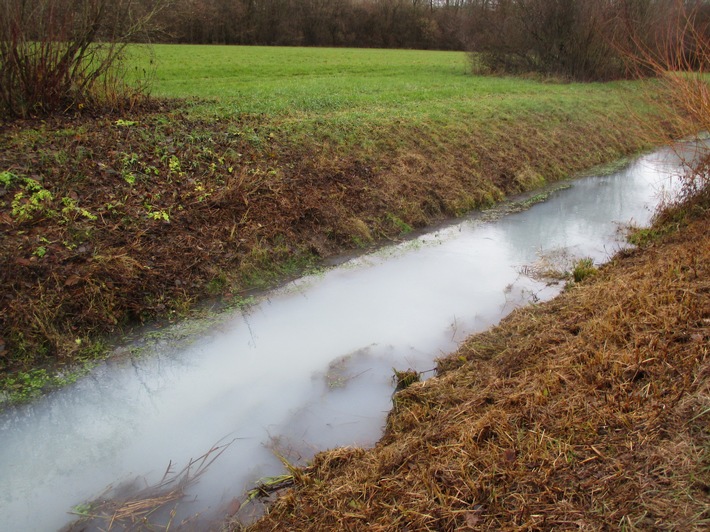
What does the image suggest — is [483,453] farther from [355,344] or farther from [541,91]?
[541,91]

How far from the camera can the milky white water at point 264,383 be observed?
167 inches

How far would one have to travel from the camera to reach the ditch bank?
590 centimetres

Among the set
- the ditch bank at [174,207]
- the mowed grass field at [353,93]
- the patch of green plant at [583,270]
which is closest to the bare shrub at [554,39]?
the mowed grass field at [353,93]

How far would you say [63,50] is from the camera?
29.7ft

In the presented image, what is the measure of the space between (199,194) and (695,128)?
7.22 m

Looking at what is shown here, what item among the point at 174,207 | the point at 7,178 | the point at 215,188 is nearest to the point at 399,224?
the point at 215,188

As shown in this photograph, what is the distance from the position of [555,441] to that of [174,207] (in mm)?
5942

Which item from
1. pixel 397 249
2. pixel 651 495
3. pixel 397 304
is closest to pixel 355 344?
pixel 397 304

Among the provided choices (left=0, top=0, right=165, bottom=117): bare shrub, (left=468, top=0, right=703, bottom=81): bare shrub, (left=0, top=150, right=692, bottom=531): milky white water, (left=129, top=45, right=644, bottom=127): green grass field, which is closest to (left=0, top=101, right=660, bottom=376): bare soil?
(left=0, top=0, right=165, bottom=117): bare shrub

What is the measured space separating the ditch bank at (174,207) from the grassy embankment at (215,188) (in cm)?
2

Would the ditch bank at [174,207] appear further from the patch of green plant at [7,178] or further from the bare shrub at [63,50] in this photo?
the bare shrub at [63,50]

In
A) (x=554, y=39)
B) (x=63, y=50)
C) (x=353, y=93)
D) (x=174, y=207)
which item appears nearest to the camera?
(x=174, y=207)

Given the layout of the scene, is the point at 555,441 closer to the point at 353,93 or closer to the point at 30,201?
the point at 30,201

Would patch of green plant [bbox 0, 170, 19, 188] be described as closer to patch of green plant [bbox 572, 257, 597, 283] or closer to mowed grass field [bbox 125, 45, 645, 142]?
mowed grass field [bbox 125, 45, 645, 142]
